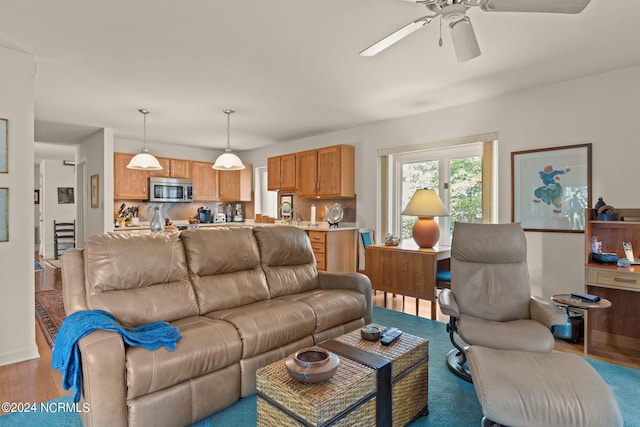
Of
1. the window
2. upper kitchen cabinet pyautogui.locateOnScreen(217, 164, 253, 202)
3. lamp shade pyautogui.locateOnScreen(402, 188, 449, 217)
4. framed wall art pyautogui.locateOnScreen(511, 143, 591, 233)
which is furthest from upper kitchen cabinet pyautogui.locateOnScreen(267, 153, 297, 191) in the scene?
framed wall art pyautogui.locateOnScreen(511, 143, 591, 233)

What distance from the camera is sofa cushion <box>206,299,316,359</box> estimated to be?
7.17 ft

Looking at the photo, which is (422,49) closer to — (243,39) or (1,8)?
(243,39)

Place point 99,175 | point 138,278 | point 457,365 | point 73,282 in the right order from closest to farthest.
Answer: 1. point 73,282
2. point 138,278
3. point 457,365
4. point 99,175

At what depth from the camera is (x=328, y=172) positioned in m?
5.35

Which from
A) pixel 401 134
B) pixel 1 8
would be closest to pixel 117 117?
pixel 1 8

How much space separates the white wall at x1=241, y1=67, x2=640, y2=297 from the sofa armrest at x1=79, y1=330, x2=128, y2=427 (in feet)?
12.3

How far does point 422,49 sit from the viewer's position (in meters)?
2.78

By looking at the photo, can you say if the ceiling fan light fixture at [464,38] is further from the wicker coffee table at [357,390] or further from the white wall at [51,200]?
the white wall at [51,200]

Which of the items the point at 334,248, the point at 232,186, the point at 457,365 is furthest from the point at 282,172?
the point at 457,365

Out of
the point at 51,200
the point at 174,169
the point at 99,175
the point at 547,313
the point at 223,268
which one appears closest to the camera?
the point at 547,313

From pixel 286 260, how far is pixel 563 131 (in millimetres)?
3007

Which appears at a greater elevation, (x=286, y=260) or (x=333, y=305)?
(x=286, y=260)

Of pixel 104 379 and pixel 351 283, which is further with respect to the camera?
pixel 351 283

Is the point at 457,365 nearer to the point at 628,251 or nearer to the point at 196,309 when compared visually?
the point at 628,251
